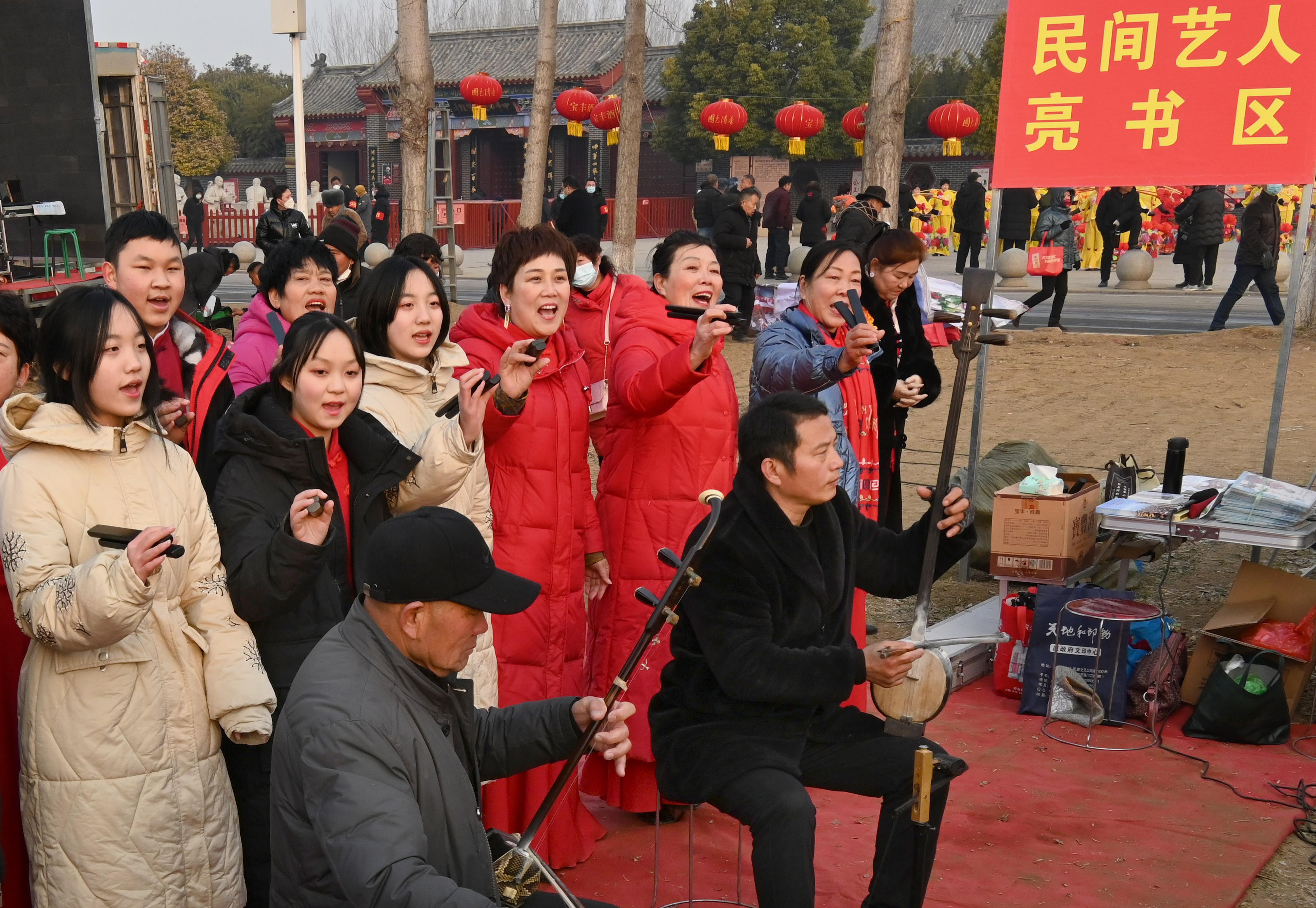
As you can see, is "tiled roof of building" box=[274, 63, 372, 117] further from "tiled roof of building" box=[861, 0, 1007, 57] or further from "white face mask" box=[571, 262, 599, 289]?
"white face mask" box=[571, 262, 599, 289]

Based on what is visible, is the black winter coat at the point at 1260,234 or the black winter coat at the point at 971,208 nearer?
the black winter coat at the point at 1260,234

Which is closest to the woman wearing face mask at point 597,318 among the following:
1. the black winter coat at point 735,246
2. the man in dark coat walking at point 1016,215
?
the black winter coat at point 735,246

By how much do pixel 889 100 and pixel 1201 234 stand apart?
7.67 metres

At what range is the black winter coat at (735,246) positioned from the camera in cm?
1211

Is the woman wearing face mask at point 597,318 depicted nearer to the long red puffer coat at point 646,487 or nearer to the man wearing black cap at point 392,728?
the long red puffer coat at point 646,487

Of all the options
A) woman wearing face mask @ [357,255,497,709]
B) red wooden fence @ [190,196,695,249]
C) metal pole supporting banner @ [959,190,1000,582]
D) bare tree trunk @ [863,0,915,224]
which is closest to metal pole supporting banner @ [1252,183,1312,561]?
metal pole supporting banner @ [959,190,1000,582]

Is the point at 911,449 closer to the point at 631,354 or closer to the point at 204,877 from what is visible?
the point at 631,354

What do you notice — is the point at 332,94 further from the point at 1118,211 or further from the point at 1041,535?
the point at 1041,535

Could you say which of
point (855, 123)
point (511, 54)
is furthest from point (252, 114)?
point (855, 123)

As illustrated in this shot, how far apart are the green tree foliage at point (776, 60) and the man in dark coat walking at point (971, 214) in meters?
9.32

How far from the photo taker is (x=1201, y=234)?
17016mm

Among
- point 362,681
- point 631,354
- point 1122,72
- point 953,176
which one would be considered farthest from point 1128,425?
point 953,176

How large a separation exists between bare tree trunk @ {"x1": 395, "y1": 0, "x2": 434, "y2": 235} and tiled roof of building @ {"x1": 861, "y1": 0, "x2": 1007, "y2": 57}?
2474 centimetres

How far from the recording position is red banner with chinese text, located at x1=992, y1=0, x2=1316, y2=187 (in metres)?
5.07
